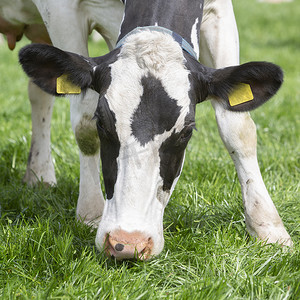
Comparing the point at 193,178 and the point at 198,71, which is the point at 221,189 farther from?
the point at 198,71

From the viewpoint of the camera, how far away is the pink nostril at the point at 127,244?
104 inches

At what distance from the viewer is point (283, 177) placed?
14.6 ft

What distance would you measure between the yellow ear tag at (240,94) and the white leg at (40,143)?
200 centimetres

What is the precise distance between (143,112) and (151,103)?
0.06m

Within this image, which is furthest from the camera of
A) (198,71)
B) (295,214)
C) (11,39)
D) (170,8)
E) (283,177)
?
(11,39)

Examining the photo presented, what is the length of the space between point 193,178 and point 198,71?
4.81 ft

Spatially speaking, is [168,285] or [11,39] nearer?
[168,285]

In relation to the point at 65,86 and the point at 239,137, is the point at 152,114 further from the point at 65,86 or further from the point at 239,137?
the point at 239,137

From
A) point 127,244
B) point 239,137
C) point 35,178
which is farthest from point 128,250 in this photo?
point 35,178

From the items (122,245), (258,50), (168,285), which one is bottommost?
(258,50)

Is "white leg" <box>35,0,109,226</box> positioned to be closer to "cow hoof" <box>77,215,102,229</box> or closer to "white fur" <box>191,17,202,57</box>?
"cow hoof" <box>77,215,102,229</box>

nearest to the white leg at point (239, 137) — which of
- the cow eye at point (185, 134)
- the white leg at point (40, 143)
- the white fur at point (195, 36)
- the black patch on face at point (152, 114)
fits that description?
the white fur at point (195, 36)

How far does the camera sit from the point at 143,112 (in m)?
2.77

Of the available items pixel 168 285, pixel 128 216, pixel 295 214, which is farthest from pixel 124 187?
pixel 295 214
